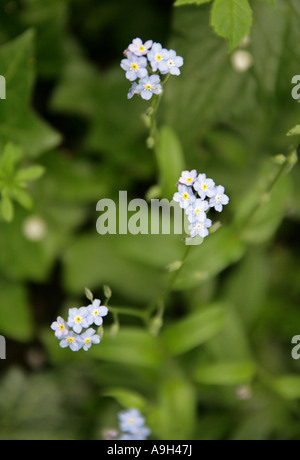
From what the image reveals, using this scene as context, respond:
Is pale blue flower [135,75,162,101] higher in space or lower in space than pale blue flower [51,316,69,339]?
higher

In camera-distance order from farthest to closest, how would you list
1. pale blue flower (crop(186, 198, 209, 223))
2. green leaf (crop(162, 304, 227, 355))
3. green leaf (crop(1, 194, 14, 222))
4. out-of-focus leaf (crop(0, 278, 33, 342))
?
out-of-focus leaf (crop(0, 278, 33, 342)), green leaf (crop(162, 304, 227, 355)), green leaf (crop(1, 194, 14, 222)), pale blue flower (crop(186, 198, 209, 223))

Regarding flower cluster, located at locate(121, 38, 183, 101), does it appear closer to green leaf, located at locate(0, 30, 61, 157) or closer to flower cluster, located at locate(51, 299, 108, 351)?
flower cluster, located at locate(51, 299, 108, 351)

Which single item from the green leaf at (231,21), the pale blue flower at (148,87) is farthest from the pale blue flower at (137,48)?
the green leaf at (231,21)

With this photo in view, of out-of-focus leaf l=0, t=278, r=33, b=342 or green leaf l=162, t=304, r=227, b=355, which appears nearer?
Answer: green leaf l=162, t=304, r=227, b=355

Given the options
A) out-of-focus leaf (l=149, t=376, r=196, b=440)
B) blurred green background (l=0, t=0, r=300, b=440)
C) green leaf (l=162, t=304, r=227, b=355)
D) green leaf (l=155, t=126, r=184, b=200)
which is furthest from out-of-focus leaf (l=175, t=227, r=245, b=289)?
out-of-focus leaf (l=149, t=376, r=196, b=440)

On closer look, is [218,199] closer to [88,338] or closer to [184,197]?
[184,197]

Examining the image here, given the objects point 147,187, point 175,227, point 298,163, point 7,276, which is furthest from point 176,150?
point 7,276

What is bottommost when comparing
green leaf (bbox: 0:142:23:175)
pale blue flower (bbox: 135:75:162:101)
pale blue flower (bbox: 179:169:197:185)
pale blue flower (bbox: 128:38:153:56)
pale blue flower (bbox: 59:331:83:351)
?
pale blue flower (bbox: 59:331:83:351)

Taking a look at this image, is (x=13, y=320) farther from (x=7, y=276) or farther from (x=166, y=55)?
(x=166, y=55)
